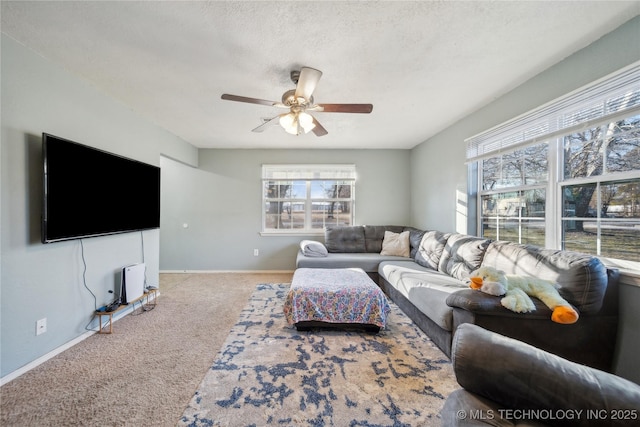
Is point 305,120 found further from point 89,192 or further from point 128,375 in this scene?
point 128,375

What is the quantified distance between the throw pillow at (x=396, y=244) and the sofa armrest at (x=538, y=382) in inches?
128

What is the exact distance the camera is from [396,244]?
157 inches

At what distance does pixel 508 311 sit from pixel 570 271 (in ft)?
1.74

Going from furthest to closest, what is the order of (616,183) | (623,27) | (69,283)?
(69,283), (616,183), (623,27)

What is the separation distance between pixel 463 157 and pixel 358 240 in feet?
6.73

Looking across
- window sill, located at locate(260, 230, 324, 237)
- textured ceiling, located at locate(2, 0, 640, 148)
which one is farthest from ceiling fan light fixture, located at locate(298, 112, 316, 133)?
window sill, located at locate(260, 230, 324, 237)

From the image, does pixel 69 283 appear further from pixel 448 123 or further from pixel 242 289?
pixel 448 123

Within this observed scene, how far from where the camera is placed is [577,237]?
6.34 feet

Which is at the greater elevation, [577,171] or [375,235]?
[577,171]

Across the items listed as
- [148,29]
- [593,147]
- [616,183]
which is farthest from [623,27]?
[148,29]

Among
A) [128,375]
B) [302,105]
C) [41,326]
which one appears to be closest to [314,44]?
[302,105]

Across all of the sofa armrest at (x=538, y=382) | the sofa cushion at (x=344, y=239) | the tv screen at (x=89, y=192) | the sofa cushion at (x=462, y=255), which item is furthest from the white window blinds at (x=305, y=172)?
the sofa armrest at (x=538, y=382)

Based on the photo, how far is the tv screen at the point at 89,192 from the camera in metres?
1.85

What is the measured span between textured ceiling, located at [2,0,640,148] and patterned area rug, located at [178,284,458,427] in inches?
95.2
